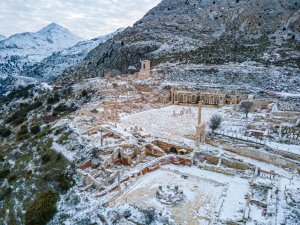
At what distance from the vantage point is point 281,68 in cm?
5875

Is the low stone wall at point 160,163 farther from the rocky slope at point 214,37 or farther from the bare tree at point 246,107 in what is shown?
the rocky slope at point 214,37

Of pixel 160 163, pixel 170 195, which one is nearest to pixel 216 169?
pixel 160 163

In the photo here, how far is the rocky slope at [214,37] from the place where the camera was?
230 feet

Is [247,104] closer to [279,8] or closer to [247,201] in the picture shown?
[247,201]

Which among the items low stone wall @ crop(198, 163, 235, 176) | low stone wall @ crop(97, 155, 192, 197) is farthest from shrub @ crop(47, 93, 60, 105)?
low stone wall @ crop(198, 163, 235, 176)

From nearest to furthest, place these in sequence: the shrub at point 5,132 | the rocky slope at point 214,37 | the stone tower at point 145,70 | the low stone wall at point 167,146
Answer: the low stone wall at point 167,146 → the shrub at point 5,132 → the stone tower at point 145,70 → the rocky slope at point 214,37

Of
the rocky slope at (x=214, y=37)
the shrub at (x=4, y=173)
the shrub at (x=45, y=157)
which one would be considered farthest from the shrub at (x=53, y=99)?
the shrub at (x=45, y=157)

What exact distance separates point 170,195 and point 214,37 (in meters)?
74.7

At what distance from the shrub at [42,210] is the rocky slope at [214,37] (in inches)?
2048

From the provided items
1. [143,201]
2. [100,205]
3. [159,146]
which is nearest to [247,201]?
[143,201]

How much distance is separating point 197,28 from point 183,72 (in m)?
36.8

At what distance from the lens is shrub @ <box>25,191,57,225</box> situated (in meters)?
21.9

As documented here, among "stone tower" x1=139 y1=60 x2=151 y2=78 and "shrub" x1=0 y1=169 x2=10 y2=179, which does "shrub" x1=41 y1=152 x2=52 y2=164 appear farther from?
"stone tower" x1=139 y1=60 x2=151 y2=78

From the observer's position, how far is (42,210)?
22266 millimetres
